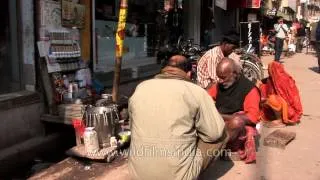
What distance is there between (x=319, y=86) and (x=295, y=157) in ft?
21.6

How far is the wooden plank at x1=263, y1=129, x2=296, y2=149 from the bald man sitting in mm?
838

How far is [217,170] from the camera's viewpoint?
16.9ft

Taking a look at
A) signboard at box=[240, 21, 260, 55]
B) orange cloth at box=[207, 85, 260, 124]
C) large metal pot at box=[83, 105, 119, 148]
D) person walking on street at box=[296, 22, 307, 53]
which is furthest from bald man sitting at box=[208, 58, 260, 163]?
person walking on street at box=[296, 22, 307, 53]

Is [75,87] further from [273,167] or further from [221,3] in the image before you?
[221,3]

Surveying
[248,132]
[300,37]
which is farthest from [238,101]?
[300,37]

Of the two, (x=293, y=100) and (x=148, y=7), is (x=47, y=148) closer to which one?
(x=293, y=100)

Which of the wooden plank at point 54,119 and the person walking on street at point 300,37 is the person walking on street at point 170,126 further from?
the person walking on street at point 300,37

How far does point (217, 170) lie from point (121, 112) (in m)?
1.67

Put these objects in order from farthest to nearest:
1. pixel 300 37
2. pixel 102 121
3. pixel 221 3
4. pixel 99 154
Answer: pixel 300 37 → pixel 221 3 → pixel 102 121 → pixel 99 154

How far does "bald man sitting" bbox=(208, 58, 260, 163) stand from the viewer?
16.2ft

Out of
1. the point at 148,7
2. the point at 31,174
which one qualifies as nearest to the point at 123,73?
the point at 148,7

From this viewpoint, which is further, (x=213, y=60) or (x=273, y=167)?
(x=213, y=60)

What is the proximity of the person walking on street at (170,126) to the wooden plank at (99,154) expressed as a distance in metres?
1.43

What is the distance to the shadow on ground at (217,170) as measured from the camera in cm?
494
